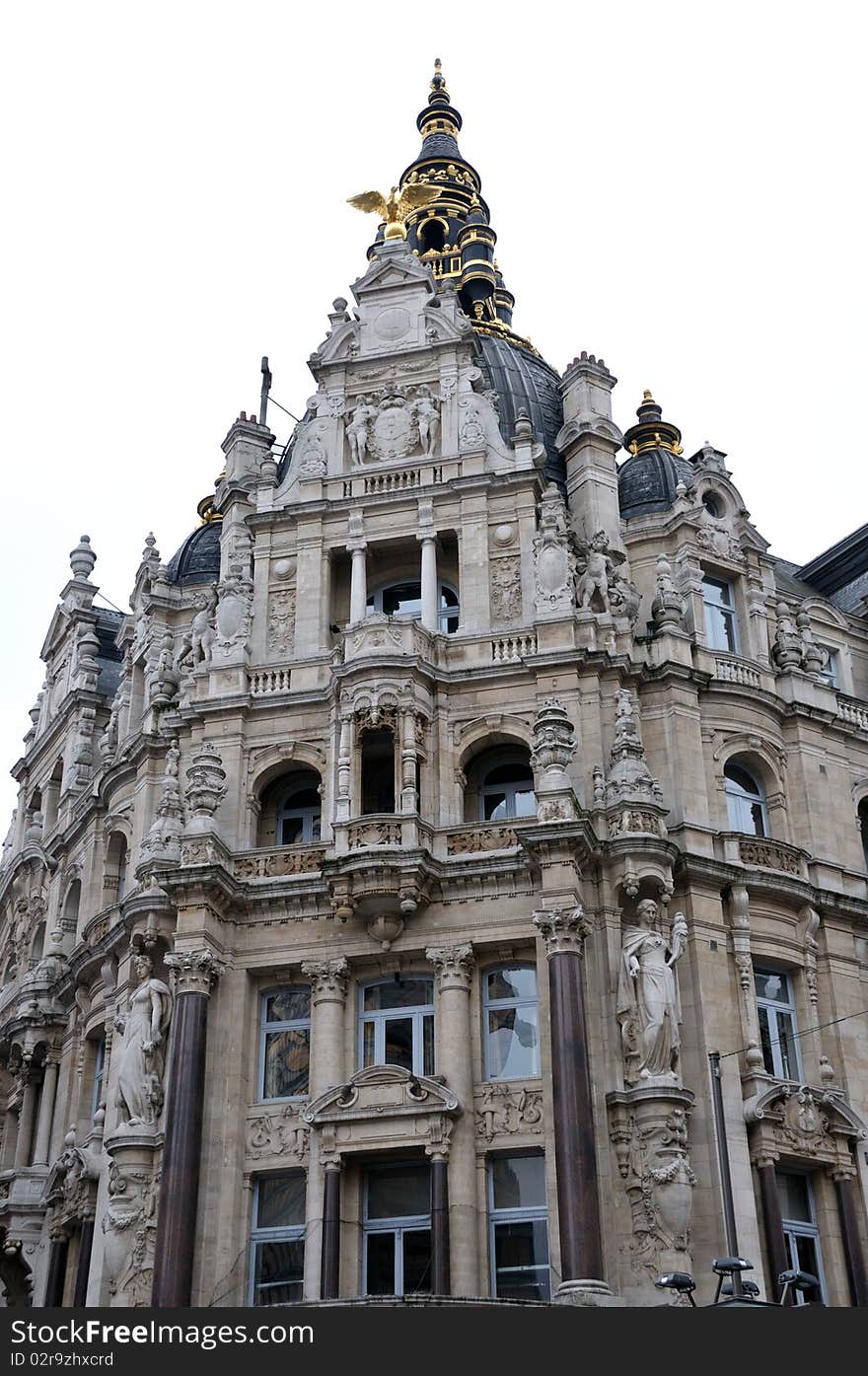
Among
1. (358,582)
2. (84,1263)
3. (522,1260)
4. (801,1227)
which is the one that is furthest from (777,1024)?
(84,1263)

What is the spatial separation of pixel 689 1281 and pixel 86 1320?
831 cm

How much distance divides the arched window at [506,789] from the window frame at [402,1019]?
163 inches

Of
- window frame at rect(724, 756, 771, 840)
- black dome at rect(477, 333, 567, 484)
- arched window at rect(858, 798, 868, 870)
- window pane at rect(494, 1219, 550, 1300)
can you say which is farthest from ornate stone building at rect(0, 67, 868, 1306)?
arched window at rect(858, 798, 868, 870)

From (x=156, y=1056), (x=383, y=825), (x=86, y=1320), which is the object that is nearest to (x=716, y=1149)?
(x=383, y=825)

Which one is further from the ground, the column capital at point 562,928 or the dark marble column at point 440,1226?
the column capital at point 562,928

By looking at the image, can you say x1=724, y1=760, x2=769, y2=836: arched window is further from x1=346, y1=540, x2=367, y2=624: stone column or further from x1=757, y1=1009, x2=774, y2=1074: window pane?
x1=346, y1=540, x2=367, y2=624: stone column

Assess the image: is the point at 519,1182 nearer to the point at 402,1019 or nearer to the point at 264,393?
the point at 402,1019

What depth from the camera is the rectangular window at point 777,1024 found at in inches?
1318

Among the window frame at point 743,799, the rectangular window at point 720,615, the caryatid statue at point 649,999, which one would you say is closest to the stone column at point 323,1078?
the caryatid statue at point 649,999

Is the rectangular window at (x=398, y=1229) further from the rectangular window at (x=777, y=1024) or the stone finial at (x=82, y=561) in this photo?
the stone finial at (x=82, y=561)

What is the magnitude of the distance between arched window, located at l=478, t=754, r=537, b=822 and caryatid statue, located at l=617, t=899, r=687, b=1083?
13.8ft

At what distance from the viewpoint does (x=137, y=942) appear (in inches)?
1332

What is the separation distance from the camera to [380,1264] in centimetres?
3062

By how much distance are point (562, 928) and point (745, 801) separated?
25.2 feet
